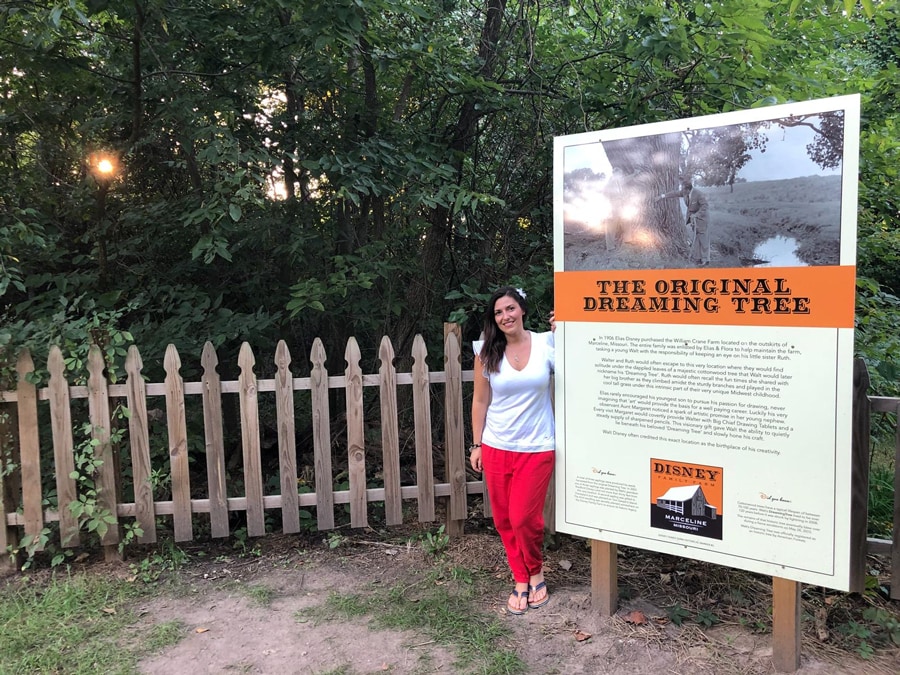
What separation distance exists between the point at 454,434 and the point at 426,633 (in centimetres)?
130

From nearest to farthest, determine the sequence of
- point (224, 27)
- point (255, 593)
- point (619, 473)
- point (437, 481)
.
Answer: point (619, 473) → point (255, 593) → point (224, 27) → point (437, 481)

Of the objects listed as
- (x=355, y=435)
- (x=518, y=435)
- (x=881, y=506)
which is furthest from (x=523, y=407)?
(x=881, y=506)

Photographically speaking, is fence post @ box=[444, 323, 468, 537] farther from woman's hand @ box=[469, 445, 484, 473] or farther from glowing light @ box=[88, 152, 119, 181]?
glowing light @ box=[88, 152, 119, 181]

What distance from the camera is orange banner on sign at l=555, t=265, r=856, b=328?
93.4 inches

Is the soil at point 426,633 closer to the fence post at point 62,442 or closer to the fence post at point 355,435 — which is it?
the fence post at point 355,435

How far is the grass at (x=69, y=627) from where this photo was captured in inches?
109

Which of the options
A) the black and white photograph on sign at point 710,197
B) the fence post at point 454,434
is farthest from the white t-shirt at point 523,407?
the fence post at point 454,434

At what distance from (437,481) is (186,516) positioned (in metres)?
1.96

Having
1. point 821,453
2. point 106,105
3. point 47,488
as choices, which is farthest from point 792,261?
point 106,105

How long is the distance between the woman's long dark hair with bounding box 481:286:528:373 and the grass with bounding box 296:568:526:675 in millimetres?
1309

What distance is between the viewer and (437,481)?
196 inches

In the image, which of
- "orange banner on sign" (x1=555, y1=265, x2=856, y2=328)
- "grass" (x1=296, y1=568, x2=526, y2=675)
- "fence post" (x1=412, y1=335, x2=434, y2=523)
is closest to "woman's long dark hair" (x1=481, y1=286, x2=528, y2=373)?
"orange banner on sign" (x1=555, y1=265, x2=856, y2=328)

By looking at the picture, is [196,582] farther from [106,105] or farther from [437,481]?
[106,105]

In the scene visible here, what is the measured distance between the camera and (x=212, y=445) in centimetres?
384
